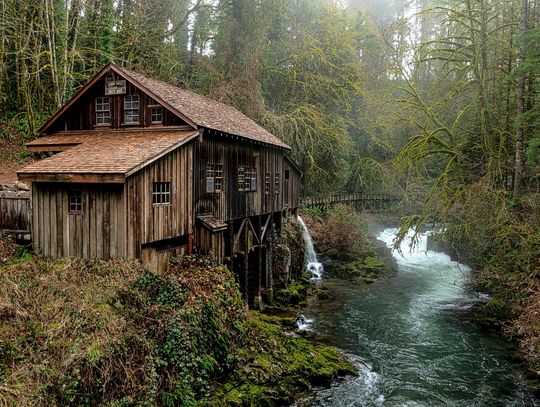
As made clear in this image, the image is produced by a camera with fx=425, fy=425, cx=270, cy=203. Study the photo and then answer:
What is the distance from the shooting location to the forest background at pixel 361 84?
15.5 meters

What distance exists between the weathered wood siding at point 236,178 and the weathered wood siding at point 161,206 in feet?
1.70

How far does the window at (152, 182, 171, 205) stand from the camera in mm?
12250

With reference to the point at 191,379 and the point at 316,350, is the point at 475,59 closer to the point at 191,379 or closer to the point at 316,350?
the point at 316,350

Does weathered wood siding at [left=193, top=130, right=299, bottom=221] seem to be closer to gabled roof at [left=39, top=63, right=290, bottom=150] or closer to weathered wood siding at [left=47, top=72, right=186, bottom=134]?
gabled roof at [left=39, top=63, right=290, bottom=150]

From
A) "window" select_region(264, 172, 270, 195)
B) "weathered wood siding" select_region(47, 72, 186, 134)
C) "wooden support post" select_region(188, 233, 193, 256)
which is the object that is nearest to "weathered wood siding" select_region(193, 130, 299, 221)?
"window" select_region(264, 172, 270, 195)

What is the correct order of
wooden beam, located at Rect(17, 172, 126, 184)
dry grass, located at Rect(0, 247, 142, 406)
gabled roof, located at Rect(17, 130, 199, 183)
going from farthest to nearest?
1. gabled roof, located at Rect(17, 130, 199, 183)
2. wooden beam, located at Rect(17, 172, 126, 184)
3. dry grass, located at Rect(0, 247, 142, 406)

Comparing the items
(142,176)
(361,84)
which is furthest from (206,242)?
(361,84)

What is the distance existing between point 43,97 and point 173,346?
56.6 ft

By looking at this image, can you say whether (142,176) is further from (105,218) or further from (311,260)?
(311,260)

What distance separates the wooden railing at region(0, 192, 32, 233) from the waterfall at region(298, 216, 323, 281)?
16591 millimetres

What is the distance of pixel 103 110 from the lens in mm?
14984

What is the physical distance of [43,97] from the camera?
21.4 meters

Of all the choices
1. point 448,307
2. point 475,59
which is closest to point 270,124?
point 475,59

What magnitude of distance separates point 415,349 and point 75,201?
474 inches
